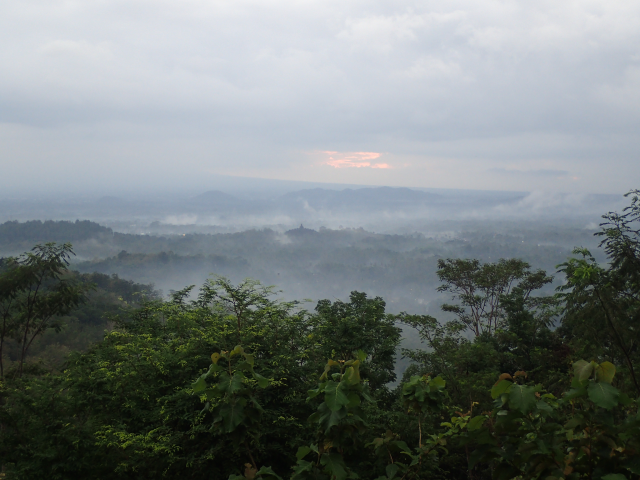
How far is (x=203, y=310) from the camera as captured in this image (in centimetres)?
796

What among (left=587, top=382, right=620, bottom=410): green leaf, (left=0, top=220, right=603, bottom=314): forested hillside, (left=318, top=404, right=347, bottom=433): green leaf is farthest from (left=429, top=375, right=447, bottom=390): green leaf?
(left=0, top=220, right=603, bottom=314): forested hillside

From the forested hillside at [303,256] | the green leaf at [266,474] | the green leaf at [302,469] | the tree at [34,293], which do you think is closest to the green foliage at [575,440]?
the green leaf at [302,469]

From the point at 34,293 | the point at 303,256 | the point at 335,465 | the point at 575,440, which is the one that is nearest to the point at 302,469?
the point at 335,465

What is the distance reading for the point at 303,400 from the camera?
17.0ft

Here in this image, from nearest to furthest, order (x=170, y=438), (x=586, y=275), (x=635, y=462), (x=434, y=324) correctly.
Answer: (x=635, y=462), (x=586, y=275), (x=170, y=438), (x=434, y=324)

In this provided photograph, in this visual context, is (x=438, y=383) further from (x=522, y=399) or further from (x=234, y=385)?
(x=234, y=385)

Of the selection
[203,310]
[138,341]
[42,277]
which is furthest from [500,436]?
[42,277]

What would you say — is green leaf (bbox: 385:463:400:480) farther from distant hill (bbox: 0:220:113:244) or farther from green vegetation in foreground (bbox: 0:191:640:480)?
distant hill (bbox: 0:220:113:244)

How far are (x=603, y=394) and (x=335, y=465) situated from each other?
4.03 feet

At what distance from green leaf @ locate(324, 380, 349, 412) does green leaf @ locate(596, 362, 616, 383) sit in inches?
43.9

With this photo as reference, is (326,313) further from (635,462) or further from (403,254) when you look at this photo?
(403,254)

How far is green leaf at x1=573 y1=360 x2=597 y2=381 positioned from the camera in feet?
5.31

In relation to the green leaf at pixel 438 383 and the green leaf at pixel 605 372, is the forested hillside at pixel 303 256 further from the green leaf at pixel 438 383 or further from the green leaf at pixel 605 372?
the green leaf at pixel 605 372

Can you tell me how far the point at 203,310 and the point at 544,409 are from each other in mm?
7182
